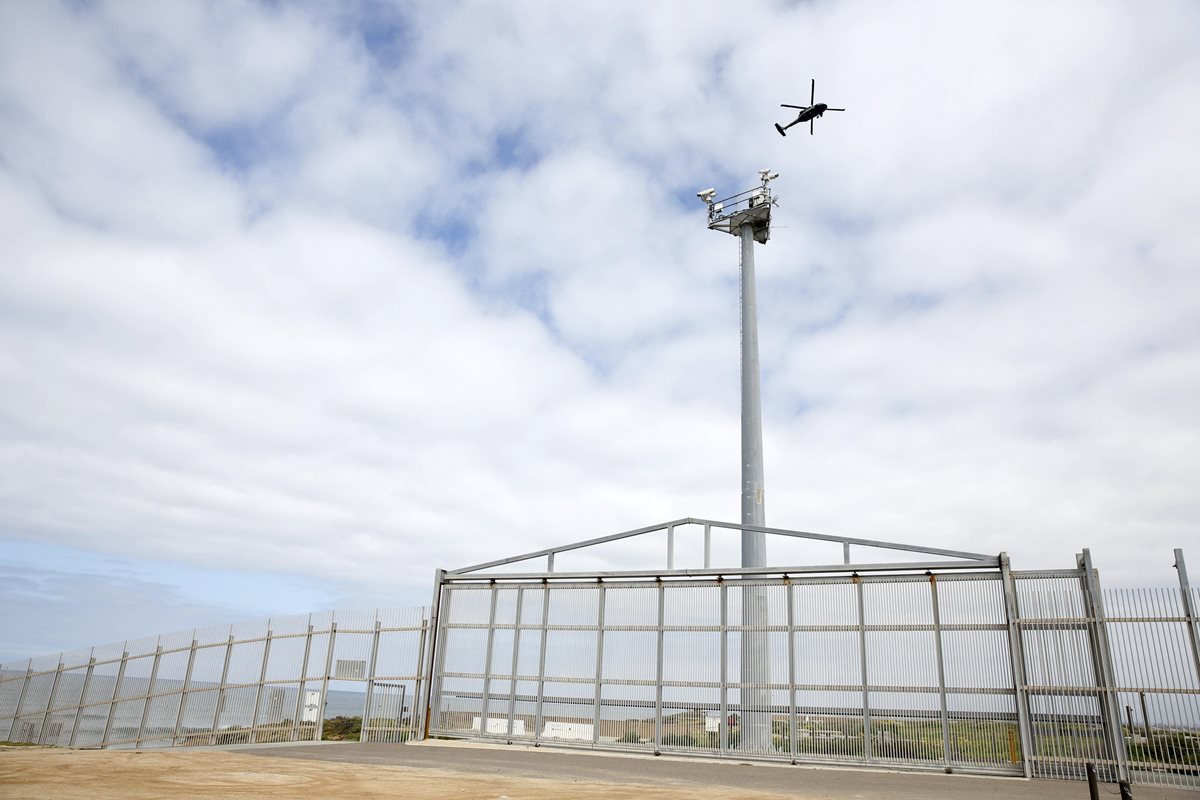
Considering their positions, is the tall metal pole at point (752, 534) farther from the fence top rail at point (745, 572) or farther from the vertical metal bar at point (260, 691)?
the vertical metal bar at point (260, 691)

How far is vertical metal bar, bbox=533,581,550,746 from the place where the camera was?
19828 millimetres

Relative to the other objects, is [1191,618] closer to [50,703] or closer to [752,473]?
[752,473]

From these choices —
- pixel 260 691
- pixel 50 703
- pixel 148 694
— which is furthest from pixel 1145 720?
pixel 50 703

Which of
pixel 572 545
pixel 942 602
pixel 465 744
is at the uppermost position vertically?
pixel 572 545

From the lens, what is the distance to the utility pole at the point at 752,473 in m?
18.0

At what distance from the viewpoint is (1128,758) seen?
14836 mm

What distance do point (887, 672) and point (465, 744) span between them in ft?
32.2

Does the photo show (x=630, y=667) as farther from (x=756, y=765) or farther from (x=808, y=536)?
(x=808, y=536)

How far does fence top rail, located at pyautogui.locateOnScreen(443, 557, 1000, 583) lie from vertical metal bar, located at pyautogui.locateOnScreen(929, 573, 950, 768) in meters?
0.48

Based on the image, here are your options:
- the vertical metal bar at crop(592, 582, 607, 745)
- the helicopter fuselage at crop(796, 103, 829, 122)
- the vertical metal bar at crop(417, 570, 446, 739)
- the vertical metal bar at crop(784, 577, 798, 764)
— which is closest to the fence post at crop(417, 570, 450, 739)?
the vertical metal bar at crop(417, 570, 446, 739)

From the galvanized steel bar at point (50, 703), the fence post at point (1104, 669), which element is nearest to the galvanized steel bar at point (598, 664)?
the fence post at point (1104, 669)

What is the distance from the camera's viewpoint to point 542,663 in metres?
20.2

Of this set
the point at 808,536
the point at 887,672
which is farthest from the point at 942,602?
the point at 808,536

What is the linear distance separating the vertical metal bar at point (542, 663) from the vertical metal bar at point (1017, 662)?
10.1 metres
